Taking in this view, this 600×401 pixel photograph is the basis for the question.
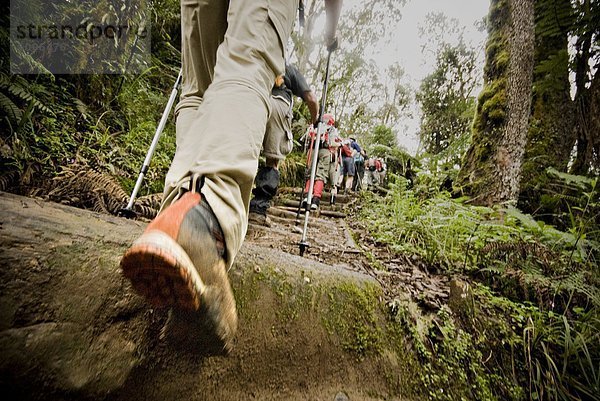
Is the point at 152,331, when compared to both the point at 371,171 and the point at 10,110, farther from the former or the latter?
the point at 371,171

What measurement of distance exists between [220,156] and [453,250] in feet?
8.40

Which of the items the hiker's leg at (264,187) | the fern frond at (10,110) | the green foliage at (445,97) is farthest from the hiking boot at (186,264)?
the green foliage at (445,97)

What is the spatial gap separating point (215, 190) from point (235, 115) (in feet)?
0.83

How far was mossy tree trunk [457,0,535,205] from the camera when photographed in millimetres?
4246

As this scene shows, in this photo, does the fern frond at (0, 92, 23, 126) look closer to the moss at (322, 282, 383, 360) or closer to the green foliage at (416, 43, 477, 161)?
the moss at (322, 282, 383, 360)

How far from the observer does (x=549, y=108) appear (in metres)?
5.73

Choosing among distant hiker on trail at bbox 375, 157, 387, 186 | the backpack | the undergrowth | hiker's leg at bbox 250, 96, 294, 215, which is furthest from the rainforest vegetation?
distant hiker on trail at bbox 375, 157, 387, 186

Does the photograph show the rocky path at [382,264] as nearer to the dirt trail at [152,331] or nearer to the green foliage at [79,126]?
the dirt trail at [152,331]

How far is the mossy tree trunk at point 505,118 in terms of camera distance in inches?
167

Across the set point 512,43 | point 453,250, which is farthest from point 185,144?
point 512,43

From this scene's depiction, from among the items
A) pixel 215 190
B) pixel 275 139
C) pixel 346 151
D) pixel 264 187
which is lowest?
pixel 264 187

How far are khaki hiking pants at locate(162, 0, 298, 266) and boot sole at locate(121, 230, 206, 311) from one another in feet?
0.47

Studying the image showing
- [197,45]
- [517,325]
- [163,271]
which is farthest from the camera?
[517,325]

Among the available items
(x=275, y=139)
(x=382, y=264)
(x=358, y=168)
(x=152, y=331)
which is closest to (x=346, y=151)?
(x=358, y=168)
